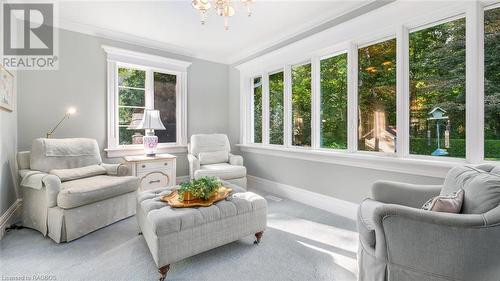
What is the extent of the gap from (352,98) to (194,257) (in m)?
2.50

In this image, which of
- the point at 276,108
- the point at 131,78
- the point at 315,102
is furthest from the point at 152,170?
the point at 315,102

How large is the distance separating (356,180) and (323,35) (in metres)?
1.93

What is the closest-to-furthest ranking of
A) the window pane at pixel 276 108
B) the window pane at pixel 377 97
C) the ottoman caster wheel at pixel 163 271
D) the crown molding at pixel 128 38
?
the ottoman caster wheel at pixel 163 271 < the window pane at pixel 377 97 < the crown molding at pixel 128 38 < the window pane at pixel 276 108

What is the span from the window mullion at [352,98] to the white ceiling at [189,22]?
54 cm

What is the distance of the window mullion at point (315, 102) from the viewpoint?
129 inches

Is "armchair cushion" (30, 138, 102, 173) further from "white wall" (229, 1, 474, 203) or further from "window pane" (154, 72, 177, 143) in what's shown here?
"white wall" (229, 1, 474, 203)

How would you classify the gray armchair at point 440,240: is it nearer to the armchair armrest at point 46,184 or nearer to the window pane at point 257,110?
the armchair armrest at point 46,184

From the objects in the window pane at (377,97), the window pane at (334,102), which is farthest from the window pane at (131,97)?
the window pane at (377,97)

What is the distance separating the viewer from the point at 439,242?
3.75ft

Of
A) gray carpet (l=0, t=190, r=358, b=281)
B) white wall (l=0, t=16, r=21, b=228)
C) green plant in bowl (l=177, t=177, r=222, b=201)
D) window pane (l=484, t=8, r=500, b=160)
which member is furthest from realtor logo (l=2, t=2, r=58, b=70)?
window pane (l=484, t=8, r=500, b=160)

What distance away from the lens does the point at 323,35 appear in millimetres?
3045

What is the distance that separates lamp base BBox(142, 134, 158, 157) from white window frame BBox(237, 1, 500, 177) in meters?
2.01

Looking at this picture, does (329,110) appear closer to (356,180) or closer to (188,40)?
(356,180)

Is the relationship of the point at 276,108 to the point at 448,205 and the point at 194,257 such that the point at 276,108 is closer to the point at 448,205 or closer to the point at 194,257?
the point at 194,257
